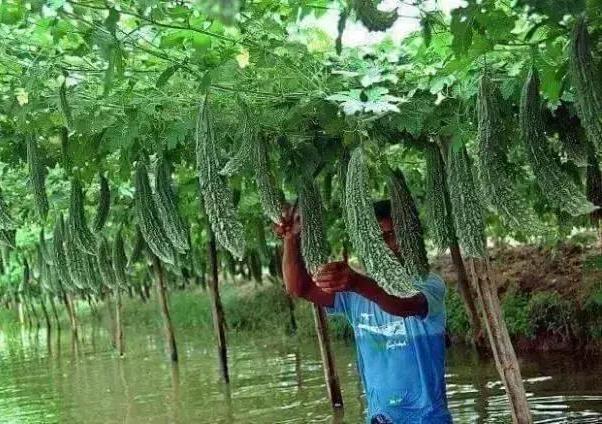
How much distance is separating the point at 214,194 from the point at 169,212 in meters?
0.89

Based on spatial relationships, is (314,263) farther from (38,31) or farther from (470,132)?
(38,31)

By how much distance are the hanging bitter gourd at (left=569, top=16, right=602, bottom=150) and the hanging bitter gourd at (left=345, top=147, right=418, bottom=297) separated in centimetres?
98

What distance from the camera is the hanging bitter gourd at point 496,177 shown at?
3.15 m

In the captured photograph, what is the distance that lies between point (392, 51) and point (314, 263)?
1.15m

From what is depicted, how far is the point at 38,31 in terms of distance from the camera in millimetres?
3816

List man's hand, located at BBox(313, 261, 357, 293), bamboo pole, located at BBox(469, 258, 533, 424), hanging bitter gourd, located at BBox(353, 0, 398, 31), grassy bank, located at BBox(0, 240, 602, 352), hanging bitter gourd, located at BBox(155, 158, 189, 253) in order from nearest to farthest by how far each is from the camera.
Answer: hanging bitter gourd, located at BBox(353, 0, 398, 31) → man's hand, located at BBox(313, 261, 357, 293) → hanging bitter gourd, located at BBox(155, 158, 189, 253) → bamboo pole, located at BBox(469, 258, 533, 424) → grassy bank, located at BBox(0, 240, 602, 352)

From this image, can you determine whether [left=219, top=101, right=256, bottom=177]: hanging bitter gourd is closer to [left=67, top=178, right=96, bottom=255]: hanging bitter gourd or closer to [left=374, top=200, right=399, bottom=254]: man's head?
[left=374, top=200, right=399, bottom=254]: man's head

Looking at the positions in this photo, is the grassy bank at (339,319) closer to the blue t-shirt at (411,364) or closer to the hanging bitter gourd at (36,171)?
the blue t-shirt at (411,364)

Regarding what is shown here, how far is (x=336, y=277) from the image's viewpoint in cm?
412

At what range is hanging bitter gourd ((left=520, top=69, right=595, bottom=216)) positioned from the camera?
9.52 feet

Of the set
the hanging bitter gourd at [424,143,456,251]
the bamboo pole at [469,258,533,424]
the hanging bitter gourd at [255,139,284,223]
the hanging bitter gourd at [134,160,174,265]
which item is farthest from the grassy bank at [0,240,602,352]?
the hanging bitter gourd at [134,160,174,265]

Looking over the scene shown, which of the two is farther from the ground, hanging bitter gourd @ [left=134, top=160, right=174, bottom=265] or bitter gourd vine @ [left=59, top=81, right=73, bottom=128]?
bitter gourd vine @ [left=59, top=81, right=73, bottom=128]

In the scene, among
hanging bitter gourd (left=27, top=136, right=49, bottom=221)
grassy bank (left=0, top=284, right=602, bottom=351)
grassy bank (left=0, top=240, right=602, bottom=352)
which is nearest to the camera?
hanging bitter gourd (left=27, top=136, right=49, bottom=221)

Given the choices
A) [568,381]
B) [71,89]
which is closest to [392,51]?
[71,89]
